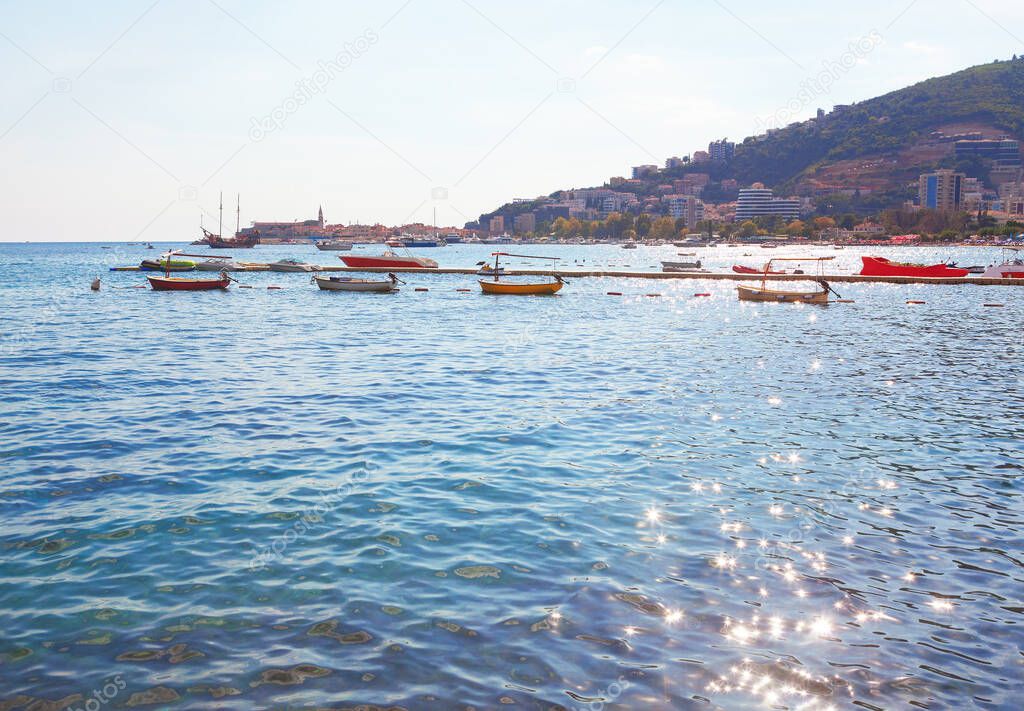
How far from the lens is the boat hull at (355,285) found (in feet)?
211

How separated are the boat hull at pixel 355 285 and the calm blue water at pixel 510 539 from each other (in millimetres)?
40357

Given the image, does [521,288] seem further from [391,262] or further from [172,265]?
[172,265]

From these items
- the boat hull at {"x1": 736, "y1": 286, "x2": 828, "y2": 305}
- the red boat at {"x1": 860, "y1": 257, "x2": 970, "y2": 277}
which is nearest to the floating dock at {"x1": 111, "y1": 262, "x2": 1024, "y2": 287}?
the red boat at {"x1": 860, "y1": 257, "x2": 970, "y2": 277}

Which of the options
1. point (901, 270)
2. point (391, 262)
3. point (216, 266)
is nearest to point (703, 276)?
point (901, 270)

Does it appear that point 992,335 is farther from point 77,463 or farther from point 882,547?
point 77,463

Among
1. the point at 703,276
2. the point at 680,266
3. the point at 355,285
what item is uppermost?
the point at 680,266

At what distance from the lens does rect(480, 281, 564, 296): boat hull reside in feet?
199

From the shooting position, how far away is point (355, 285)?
213 feet

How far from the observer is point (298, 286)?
73250 mm

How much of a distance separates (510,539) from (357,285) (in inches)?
2257

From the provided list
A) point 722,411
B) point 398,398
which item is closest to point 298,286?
point 398,398

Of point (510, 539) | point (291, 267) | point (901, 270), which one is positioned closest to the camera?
point (510, 539)

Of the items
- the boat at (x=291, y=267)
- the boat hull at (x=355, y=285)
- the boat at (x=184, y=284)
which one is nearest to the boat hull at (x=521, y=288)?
the boat hull at (x=355, y=285)

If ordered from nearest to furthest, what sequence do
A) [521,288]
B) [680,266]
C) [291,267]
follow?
[521,288] → [291,267] → [680,266]
